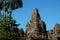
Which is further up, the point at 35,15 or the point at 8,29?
the point at 35,15

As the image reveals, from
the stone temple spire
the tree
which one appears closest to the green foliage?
the tree

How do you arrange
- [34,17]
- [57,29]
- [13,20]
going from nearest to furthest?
1. [13,20]
2. [57,29]
3. [34,17]

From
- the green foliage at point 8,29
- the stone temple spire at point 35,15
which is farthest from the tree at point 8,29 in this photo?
the stone temple spire at point 35,15

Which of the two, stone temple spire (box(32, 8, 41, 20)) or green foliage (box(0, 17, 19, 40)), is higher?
stone temple spire (box(32, 8, 41, 20))

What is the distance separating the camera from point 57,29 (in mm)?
57594

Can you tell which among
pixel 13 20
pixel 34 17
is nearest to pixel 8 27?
pixel 13 20

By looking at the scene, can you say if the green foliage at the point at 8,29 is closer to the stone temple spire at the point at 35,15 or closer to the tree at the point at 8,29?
the tree at the point at 8,29

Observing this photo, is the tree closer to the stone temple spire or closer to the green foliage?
the green foliage

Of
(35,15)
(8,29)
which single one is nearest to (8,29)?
(8,29)

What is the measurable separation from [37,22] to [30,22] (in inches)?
91.5

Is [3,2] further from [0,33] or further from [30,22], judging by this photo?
[30,22]

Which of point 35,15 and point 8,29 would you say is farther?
point 35,15

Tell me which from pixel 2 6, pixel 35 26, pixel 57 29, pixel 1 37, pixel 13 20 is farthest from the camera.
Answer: pixel 35 26

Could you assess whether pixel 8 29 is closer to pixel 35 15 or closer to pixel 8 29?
pixel 8 29
